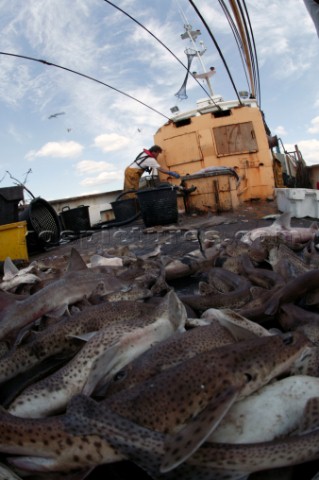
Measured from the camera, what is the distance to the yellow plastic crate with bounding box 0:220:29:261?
602cm

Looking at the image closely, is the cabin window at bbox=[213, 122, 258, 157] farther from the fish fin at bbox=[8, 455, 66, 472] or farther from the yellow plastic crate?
the fish fin at bbox=[8, 455, 66, 472]

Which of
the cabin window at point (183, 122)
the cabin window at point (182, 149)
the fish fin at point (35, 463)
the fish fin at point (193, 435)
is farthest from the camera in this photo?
the cabin window at point (183, 122)

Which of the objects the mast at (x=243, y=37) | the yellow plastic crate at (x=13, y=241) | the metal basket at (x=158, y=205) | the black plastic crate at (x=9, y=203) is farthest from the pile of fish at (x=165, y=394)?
the mast at (x=243, y=37)

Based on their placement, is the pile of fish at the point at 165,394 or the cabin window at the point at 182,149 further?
the cabin window at the point at 182,149

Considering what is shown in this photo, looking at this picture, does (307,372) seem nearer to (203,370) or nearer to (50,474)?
(203,370)

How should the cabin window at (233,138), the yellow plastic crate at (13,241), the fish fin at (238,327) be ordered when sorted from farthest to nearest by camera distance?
the cabin window at (233,138)
the yellow plastic crate at (13,241)
the fish fin at (238,327)

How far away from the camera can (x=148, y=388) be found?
3.75ft

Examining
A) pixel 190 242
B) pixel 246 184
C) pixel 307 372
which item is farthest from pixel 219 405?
pixel 246 184

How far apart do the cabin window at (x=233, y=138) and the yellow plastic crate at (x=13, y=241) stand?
685 centimetres

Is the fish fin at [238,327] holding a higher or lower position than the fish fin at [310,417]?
higher

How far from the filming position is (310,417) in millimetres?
1105

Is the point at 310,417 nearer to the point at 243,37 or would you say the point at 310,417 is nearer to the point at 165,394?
the point at 165,394

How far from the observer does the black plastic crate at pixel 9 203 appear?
21.4 feet

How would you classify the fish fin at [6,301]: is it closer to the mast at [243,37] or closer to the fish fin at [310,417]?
the fish fin at [310,417]
